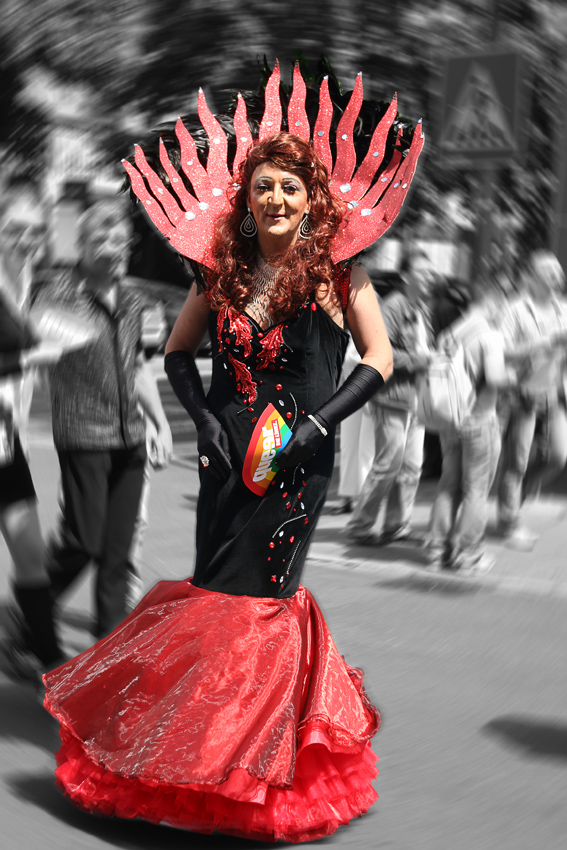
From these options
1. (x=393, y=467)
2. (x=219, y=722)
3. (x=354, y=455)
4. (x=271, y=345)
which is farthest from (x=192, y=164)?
(x=354, y=455)

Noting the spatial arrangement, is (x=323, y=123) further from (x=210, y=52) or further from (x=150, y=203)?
(x=210, y=52)

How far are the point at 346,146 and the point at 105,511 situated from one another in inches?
64.1

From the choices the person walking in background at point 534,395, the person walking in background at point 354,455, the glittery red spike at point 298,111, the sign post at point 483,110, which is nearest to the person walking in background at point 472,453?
the person walking in background at point 534,395

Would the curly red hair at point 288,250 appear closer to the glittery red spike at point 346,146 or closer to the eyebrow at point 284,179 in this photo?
the eyebrow at point 284,179

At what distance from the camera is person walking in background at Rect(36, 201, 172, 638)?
3482mm

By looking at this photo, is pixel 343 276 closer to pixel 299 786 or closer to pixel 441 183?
pixel 299 786

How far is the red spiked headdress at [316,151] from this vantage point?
272cm

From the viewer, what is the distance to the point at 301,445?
8.18 feet

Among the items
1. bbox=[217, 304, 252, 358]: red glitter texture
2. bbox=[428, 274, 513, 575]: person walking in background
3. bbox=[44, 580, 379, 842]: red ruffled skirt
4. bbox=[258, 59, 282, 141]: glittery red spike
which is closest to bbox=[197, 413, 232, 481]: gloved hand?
bbox=[217, 304, 252, 358]: red glitter texture

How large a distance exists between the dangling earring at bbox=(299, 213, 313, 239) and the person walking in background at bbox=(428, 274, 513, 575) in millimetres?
2262

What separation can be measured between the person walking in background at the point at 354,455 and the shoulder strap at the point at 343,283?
3.27 meters

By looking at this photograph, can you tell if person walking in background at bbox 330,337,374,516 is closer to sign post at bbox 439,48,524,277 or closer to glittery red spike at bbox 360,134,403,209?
sign post at bbox 439,48,524,277

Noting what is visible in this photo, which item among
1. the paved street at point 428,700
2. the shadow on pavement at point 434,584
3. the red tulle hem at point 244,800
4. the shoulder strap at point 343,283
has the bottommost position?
the shadow on pavement at point 434,584

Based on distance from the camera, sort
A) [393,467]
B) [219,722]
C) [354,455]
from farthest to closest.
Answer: [354,455] < [393,467] < [219,722]
